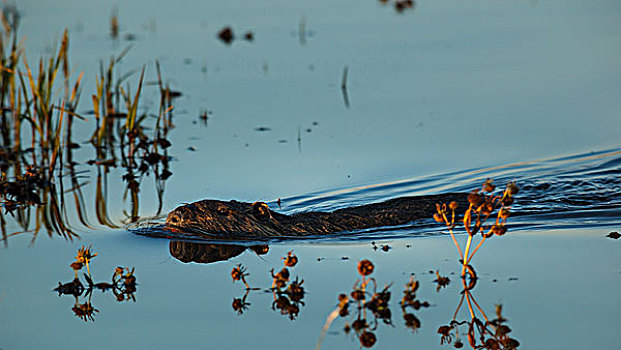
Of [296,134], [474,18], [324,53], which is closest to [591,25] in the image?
[474,18]

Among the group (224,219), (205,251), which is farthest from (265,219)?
(205,251)

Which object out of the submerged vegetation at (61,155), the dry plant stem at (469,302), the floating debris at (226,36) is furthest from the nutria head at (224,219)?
the floating debris at (226,36)

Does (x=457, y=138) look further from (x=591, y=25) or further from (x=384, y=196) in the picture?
(x=591, y=25)

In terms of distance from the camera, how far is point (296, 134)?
9562 mm

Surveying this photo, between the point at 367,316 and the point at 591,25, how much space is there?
32.8 feet

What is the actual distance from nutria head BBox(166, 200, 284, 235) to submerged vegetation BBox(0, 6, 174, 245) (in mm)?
680

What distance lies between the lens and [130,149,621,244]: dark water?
724cm

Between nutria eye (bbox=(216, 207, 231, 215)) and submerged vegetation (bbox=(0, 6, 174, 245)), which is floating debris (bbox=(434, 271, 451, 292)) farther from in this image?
submerged vegetation (bbox=(0, 6, 174, 245))

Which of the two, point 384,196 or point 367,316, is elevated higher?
point 384,196

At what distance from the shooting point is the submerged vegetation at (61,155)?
782 centimetres

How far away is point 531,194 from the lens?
26.8 ft

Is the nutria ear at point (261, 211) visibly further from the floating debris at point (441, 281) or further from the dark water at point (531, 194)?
the floating debris at point (441, 281)

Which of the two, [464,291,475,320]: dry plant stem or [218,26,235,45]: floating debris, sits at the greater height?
[218,26,235,45]: floating debris

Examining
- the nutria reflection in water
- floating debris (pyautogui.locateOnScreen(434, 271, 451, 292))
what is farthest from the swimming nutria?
floating debris (pyautogui.locateOnScreen(434, 271, 451, 292))
